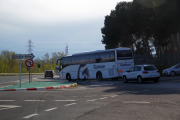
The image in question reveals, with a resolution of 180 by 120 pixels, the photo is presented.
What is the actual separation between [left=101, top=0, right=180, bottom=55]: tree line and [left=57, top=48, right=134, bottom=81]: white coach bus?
9.01 meters

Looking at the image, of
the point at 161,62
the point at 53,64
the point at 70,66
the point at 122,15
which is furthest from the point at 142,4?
the point at 53,64

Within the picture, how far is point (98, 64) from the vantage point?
95.3 ft

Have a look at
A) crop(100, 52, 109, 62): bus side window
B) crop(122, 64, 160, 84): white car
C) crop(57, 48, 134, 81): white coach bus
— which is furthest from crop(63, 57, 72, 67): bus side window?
crop(122, 64, 160, 84): white car

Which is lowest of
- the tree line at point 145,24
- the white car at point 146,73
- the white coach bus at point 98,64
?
the white car at point 146,73

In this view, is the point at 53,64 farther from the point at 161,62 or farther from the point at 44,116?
the point at 44,116

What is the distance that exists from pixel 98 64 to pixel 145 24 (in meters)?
17.2

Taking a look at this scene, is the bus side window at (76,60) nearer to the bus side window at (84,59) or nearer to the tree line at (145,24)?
the bus side window at (84,59)

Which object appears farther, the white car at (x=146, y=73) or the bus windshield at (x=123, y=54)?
the bus windshield at (x=123, y=54)

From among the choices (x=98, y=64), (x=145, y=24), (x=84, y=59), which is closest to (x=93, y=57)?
(x=98, y=64)

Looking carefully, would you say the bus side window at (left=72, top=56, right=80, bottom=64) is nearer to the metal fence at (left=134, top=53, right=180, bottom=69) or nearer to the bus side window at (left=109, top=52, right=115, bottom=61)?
the bus side window at (left=109, top=52, right=115, bottom=61)

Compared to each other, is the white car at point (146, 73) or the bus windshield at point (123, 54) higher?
the bus windshield at point (123, 54)

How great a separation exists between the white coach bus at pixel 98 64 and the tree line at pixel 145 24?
9011mm

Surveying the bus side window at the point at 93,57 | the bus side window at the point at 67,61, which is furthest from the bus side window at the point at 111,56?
the bus side window at the point at 67,61

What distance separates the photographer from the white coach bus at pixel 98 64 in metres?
27.0
